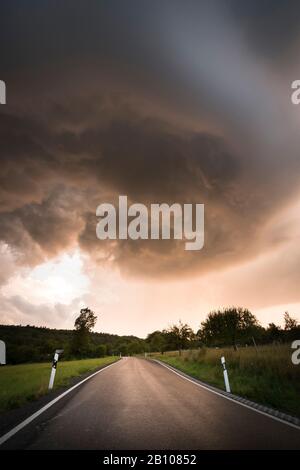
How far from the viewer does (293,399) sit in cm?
796

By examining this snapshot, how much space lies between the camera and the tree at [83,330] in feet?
257

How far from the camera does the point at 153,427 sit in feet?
16.8

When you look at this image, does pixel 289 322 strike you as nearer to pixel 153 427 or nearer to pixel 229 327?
pixel 229 327

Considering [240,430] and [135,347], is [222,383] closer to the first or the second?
[240,430]

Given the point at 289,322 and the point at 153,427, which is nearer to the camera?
the point at 153,427

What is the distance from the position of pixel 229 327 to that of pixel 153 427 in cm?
5072

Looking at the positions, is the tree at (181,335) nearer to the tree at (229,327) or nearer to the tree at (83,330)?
the tree at (229,327)

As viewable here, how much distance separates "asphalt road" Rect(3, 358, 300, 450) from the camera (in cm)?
425

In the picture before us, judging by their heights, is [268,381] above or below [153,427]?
below

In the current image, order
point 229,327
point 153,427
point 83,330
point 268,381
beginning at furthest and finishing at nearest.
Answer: point 83,330, point 229,327, point 268,381, point 153,427

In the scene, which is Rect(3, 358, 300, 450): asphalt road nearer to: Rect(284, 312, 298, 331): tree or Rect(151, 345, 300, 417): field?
Rect(151, 345, 300, 417): field

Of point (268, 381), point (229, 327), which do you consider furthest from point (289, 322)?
point (268, 381)

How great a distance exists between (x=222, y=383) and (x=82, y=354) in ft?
248
